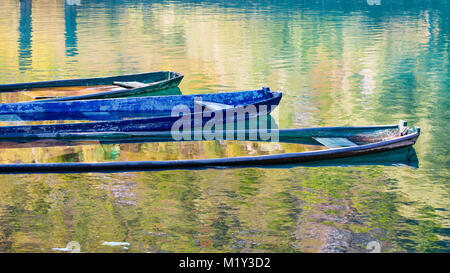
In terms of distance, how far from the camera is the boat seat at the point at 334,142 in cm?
1236

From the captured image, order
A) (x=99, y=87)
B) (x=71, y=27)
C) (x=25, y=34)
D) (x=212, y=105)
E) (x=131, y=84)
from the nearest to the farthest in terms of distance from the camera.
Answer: (x=212, y=105) < (x=131, y=84) < (x=99, y=87) < (x=25, y=34) < (x=71, y=27)

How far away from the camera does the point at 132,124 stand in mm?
13281

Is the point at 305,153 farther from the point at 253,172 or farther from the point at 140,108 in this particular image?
the point at 140,108

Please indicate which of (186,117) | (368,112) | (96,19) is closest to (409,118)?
(368,112)

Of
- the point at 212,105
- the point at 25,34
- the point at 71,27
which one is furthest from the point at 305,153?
the point at 71,27

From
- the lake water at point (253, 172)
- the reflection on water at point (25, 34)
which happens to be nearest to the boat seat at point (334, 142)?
the lake water at point (253, 172)

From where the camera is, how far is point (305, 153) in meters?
11.3

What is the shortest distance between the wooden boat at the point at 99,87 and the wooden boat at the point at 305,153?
155 inches

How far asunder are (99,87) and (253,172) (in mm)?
7552

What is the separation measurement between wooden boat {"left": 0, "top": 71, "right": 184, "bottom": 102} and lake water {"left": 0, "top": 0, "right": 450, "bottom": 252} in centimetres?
195

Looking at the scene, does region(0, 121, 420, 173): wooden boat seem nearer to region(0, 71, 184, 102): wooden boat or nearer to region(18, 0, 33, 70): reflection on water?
region(0, 71, 184, 102): wooden boat
